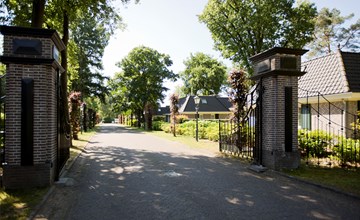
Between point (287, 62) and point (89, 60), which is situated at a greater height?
point (89, 60)

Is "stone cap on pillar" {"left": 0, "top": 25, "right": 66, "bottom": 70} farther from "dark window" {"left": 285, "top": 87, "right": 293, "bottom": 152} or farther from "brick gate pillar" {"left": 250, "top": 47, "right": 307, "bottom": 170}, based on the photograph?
"dark window" {"left": 285, "top": 87, "right": 293, "bottom": 152}

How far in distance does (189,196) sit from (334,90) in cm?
1338

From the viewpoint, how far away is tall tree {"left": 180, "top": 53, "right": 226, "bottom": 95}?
66.8 m

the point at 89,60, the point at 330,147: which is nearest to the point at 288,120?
the point at 330,147

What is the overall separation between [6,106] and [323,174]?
30.5 feet

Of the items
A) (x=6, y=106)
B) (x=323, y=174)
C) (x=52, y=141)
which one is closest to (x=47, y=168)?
(x=52, y=141)

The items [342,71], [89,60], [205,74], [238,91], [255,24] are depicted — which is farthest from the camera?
[205,74]

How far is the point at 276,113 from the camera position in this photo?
9.74 m

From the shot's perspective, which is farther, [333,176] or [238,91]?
[238,91]

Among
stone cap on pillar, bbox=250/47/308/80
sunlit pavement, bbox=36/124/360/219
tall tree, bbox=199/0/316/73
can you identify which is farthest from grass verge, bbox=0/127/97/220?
tall tree, bbox=199/0/316/73

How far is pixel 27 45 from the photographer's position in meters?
7.61

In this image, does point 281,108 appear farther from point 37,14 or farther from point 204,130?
point 204,130

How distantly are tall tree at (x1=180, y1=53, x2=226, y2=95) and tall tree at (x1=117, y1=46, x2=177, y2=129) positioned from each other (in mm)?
19044

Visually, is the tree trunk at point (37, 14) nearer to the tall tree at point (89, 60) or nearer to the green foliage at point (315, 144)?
the green foliage at point (315, 144)
